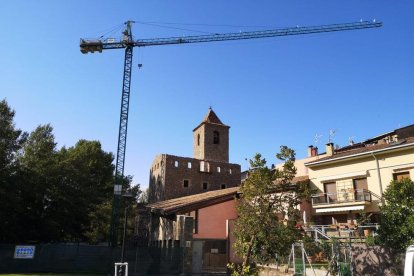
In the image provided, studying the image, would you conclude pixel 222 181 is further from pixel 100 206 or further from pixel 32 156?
pixel 32 156

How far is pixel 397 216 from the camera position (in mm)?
16375

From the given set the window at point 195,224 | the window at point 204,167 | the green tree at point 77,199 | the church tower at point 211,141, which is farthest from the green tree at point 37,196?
the church tower at point 211,141

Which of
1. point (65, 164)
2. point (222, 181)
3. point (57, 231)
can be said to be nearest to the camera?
point (57, 231)

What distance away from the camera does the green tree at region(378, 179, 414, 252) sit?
15.8m

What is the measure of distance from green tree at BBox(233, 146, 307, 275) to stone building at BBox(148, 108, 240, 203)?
1214 inches

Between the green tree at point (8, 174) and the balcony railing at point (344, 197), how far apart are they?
25.1m

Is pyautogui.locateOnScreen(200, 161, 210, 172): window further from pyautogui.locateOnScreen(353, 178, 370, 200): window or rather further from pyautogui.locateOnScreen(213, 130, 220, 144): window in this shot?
pyautogui.locateOnScreen(353, 178, 370, 200): window

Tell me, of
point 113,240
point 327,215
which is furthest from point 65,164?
point 327,215

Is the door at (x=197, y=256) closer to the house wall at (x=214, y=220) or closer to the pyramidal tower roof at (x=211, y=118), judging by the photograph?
the house wall at (x=214, y=220)

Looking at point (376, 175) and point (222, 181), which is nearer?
point (376, 175)

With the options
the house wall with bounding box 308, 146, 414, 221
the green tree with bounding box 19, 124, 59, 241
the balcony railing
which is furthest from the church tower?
the balcony railing

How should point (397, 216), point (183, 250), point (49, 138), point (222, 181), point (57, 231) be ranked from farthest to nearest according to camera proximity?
point (222, 181) → point (49, 138) → point (57, 231) → point (183, 250) → point (397, 216)

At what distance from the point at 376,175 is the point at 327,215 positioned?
16.0 ft

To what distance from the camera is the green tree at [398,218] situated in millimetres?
15820
